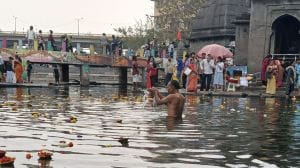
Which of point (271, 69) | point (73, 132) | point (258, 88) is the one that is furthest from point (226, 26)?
point (73, 132)

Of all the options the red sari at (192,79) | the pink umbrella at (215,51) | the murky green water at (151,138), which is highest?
the pink umbrella at (215,51)

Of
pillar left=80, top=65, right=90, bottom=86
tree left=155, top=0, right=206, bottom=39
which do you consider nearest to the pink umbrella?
pillar left=80, top=65, right=90, bottom=86

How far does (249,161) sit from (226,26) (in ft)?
111

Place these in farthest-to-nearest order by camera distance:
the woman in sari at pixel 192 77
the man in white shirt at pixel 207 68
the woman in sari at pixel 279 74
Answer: the woman in sari at pixel 279 74 → the man in white shirt at pixel 207 68 → the woman in sari at pixel 192 77

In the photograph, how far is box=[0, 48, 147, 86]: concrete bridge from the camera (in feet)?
110

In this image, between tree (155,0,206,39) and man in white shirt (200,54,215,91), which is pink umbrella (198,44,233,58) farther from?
tree (155,0,206,39)

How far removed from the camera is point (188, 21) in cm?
5988

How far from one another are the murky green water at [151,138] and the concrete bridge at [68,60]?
63.9 ft

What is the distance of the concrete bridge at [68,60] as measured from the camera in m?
33.6

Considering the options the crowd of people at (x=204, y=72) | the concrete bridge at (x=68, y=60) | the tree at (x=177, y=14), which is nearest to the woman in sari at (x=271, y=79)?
the crowd of people at (x=204, y=72)

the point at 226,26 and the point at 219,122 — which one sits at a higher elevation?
the point at 226,26

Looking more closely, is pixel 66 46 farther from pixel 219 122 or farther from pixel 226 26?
pixel 219 122

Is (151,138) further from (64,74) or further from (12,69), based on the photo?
(64,74)

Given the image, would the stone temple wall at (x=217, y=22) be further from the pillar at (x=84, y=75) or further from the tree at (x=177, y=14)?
the tree at (x=177, y=14)
